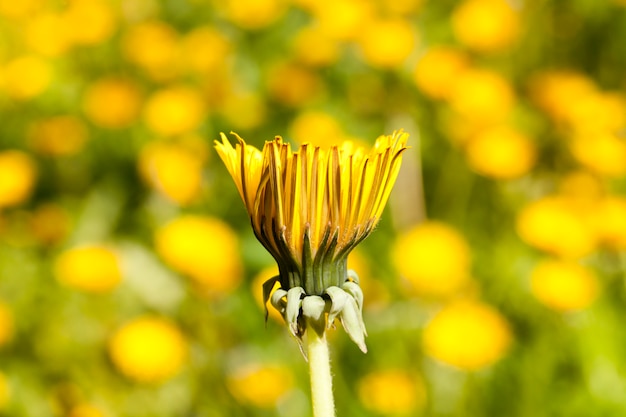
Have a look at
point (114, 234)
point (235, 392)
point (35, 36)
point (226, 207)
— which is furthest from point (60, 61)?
point (235, 392)

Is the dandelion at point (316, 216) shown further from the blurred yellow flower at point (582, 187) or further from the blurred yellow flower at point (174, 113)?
the blurred yellow flower at point (174, 113)

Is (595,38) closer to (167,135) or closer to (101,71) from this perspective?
(167,135)

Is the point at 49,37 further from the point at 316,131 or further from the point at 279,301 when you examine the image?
the point at 279,301


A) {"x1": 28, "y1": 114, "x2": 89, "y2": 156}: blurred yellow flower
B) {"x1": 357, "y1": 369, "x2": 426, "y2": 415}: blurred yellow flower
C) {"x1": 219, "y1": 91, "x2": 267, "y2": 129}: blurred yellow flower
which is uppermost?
{"x1": 219, "y1": 91, "x2": 267, "y2": 129}: blurred yellow flower

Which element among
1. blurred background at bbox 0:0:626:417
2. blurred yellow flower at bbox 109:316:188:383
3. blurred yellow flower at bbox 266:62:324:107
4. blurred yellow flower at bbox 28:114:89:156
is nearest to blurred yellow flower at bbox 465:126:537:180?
blurred background at bbox 0:0:626:417

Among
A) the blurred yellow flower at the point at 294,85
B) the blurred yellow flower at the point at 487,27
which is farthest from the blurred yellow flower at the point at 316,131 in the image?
the blurred yellow flower at the point at 487,27

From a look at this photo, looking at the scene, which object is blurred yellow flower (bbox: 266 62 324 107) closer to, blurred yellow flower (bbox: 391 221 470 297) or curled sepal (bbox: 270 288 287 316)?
blurred yellow flower (bbox: 391 221 470 297)

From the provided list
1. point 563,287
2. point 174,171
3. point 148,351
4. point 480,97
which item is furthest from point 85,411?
point 480,97
